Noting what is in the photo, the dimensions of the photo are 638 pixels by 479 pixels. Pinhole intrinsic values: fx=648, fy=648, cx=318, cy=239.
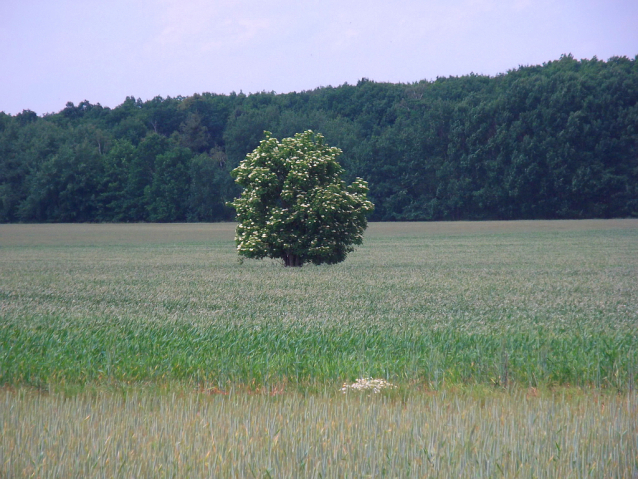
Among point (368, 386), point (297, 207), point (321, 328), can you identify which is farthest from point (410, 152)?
point (368, 386)

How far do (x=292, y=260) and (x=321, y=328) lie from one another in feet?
53.2

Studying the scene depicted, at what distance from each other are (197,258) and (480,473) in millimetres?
29430

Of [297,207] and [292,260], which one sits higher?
[297,207]

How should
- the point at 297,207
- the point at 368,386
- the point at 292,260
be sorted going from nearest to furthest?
1. the point at 368,386
2. the point at 297,207
3. the point at 292,260

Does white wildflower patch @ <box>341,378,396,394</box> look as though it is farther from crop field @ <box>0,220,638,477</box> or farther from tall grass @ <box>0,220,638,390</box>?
tall grass @ <box>0,220,638,390</box>

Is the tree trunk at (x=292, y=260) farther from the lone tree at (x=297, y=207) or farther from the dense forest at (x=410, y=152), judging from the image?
the dense forest at (x=410, y=152)

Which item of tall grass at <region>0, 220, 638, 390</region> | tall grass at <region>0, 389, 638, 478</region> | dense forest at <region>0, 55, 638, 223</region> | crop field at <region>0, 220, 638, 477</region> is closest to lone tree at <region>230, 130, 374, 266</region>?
tall grass at <region>0, 220, 638, 390</region>

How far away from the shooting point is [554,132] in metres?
86.0

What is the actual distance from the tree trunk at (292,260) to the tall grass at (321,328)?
159 inches

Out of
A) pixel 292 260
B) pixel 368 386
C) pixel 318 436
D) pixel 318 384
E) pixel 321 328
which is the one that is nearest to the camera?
pixel 318 436

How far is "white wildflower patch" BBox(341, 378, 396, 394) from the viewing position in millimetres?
7148

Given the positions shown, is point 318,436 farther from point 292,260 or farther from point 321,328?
point 292,260

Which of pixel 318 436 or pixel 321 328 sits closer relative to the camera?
pixel 318 436

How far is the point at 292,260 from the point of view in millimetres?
27188
